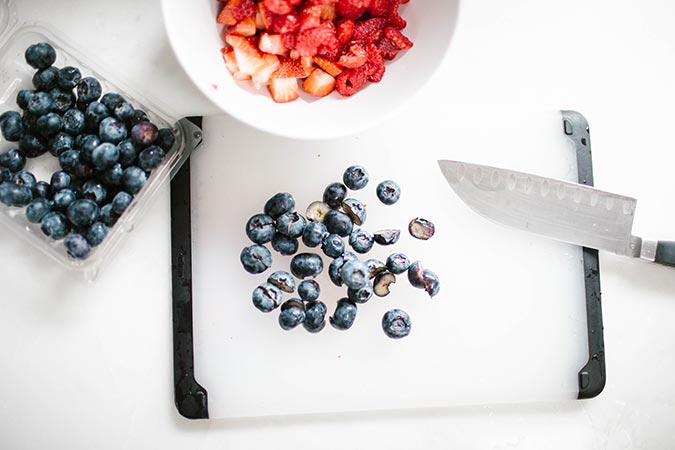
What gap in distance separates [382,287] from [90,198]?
523 mm

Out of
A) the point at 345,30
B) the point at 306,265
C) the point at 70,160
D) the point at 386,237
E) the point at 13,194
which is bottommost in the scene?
the point at 13,194

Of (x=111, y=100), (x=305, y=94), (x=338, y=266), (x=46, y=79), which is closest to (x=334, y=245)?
(x=338, y=266)

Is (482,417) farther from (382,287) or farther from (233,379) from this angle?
(233,379)

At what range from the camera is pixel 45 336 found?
1.11m

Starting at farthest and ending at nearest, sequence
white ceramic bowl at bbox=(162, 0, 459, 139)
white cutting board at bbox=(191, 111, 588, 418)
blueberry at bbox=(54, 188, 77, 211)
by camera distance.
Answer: white cutting board at bbox=(191, 111, 588, 418) → blueberry at bbox=(54, 188, 77, 211) → white ceramic bowl at bbox=(162, 0, 459, 139)

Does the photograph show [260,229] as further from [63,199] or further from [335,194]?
[63,199]

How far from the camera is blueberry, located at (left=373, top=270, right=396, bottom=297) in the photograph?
3.49 feet

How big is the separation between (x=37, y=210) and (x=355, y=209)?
534 mm

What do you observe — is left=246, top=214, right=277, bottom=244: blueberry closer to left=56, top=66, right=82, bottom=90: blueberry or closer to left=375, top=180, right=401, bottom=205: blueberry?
left=375, top=180, right=401, bottom=205: blueberry

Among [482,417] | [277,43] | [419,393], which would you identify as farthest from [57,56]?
[482,417]

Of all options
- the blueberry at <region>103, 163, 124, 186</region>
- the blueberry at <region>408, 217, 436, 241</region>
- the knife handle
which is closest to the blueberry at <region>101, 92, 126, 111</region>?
the blueberry at <region>103, 163, 124, 186</region>

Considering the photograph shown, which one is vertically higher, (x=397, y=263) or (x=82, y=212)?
(x=397, y=263)

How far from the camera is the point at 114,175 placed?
1.01 meters

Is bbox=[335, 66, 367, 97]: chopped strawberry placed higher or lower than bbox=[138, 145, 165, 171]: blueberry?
higher
